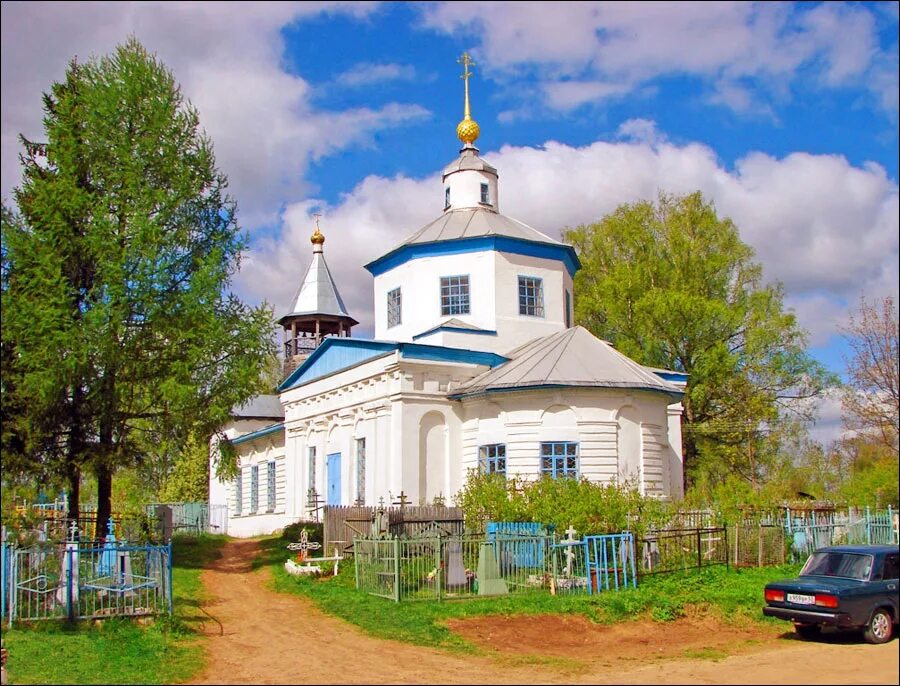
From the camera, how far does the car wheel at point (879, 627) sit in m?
12.6

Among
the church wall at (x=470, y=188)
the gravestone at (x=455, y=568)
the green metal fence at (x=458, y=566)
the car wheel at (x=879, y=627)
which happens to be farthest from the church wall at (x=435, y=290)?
the car wheel at (x=879, y=627)

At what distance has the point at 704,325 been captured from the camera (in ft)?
116

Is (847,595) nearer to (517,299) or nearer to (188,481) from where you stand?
(517,299)

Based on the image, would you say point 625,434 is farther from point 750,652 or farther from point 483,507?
point 750,652

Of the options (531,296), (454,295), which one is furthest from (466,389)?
(531,296)

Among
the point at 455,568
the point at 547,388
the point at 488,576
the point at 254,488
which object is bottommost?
the point at 488,576

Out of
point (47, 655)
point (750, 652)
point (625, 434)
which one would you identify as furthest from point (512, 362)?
point (47, 655)

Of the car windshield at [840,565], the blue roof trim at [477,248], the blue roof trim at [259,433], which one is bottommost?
the car windshield at [840,565]

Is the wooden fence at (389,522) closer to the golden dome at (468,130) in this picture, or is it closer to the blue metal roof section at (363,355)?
the blue metal roof section at (363,355)

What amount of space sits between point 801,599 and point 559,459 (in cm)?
987

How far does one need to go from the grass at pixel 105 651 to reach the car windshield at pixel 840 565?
29.7 feet

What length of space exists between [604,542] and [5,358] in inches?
511

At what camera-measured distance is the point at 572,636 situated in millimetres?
13766

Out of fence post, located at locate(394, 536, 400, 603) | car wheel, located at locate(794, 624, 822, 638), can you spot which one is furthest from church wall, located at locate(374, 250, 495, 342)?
car wheel, located at locate(794, 624, 822, 638)
